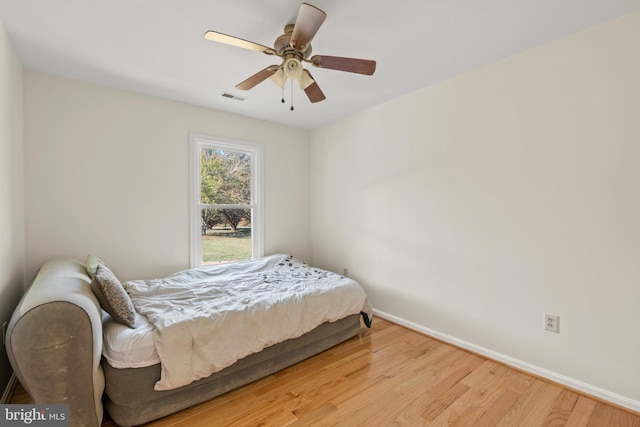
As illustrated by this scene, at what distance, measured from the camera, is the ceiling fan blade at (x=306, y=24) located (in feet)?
4.79

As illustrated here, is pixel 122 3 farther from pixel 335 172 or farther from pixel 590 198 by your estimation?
pixel 590 198

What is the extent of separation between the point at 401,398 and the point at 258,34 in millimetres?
2690

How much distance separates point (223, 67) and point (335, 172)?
6.37 ft

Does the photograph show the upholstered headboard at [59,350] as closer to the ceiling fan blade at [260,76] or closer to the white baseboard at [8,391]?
the white baseboard at [8,391]

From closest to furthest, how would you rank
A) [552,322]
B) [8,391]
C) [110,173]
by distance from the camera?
[8,391] → [552,322] → [110,173]

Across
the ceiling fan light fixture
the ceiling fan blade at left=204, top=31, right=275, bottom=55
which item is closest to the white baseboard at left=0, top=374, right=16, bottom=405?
the ceiling fan blade at left=204, top=31, right=275, bottom=55

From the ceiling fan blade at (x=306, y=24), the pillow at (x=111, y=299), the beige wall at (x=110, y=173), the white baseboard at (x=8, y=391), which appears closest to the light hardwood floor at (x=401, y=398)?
the white baseboard at (x=8, y=391)

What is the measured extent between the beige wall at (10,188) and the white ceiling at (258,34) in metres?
0.24

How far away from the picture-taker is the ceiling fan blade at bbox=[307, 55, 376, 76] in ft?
6.06

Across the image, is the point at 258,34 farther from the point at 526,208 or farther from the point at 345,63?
the point at 526,208

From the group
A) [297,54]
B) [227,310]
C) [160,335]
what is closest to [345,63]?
[297,54]

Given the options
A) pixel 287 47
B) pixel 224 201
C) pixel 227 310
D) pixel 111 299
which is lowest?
pixel 227 310

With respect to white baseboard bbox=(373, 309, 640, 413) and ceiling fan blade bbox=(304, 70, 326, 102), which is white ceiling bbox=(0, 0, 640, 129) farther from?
white baseboard bbox=(373, 309, 640, 413)

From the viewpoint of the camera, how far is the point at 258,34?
205cm
